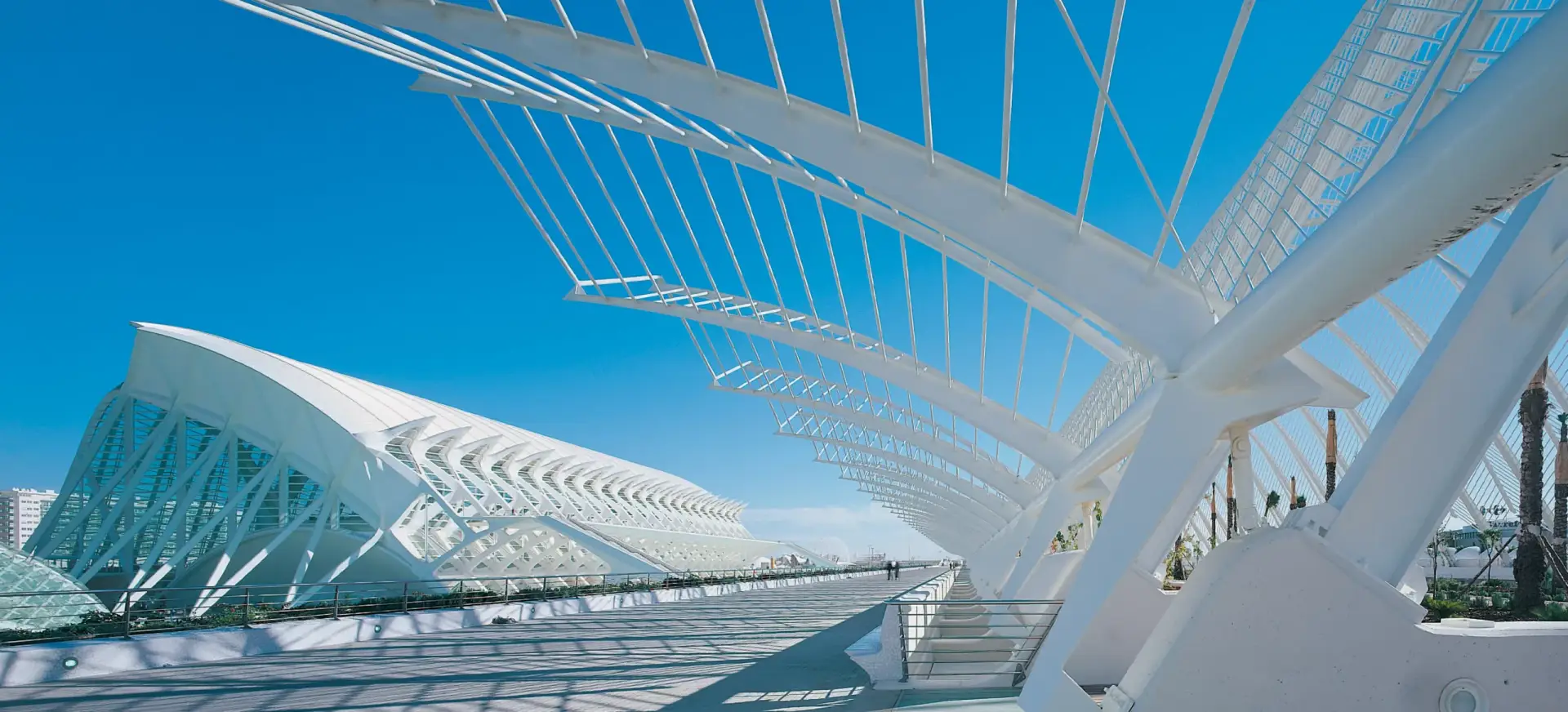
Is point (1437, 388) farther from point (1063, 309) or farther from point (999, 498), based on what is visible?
point (999, 498)

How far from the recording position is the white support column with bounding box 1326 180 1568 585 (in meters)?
6.54

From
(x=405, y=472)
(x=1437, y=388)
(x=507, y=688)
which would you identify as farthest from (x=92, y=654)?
(x=405, y=472)

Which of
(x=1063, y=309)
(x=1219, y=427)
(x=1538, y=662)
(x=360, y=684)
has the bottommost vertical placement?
(x=360, y=684)

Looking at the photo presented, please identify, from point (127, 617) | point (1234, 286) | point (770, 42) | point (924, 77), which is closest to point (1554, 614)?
point (1234, 286)

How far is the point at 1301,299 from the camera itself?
220 inches

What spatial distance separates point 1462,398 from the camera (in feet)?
21.5

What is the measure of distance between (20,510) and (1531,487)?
166 metres

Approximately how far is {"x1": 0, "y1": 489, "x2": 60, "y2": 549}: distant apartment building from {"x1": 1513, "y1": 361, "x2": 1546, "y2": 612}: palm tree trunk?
12619 centimetres

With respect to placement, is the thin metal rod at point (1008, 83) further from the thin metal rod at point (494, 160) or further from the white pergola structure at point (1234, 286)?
the thin metal rod at point (494, 160)

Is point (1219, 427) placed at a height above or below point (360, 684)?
above

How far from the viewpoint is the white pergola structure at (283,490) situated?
37.2 m

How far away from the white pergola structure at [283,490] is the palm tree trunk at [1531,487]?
28206 millimetres

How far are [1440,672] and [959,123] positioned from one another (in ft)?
28.3

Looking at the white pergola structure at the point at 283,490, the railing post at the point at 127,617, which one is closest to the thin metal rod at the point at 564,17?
the railing post at the point at 127,617
